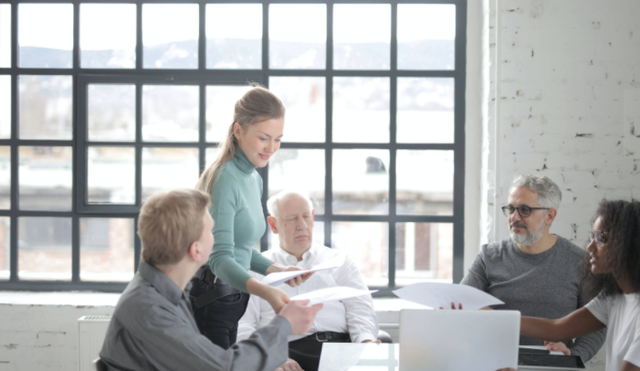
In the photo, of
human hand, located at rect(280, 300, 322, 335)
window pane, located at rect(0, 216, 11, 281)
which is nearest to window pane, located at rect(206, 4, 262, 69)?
window pane, located at rect(0, 216, 11, 281)

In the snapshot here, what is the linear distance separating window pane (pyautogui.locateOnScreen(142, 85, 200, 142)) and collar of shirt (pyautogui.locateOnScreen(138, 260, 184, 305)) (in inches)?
79.2

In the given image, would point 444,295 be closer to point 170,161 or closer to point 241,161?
point 241,161

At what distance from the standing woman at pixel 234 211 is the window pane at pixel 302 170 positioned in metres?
1.22

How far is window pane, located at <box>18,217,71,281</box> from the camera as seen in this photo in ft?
10.7

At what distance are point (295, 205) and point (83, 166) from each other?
1.51 metres

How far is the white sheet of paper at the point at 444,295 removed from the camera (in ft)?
5.32

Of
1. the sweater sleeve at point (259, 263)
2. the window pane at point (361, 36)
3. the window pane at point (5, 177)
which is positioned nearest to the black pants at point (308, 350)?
the sweater sleeve at point (259, 263)

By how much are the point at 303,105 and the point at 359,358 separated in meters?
1.89

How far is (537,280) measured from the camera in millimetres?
2363

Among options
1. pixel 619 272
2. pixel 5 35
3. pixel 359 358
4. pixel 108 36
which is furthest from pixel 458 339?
pixel 5 35

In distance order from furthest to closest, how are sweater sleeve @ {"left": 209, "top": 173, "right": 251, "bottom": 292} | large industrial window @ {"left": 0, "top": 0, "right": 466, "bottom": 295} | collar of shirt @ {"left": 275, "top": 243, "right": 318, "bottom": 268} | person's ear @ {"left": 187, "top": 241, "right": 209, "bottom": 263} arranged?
large industrial window @ {"left": 0, "top": 0, "right": 466, "bottom": 295}, collar of shirt @ {"left": 275, "top": 243, "right": 318, "bottom": 268}, sweater sleeve @ {"left": 209, "top": 173, "right": 251, "bottom": 292}, person's ear @ {"left": 187, "top": 241, "right": 209, "bottom": 263}

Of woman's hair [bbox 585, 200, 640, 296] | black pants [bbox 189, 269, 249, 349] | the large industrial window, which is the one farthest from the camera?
the large industrial window

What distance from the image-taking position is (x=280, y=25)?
320cm

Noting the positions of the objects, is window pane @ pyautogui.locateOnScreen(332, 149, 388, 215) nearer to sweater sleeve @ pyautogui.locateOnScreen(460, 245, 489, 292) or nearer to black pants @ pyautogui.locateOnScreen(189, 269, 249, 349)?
sweater sleeve @ pyautogui.locateOnScreen(460, 245, 489, 292)
